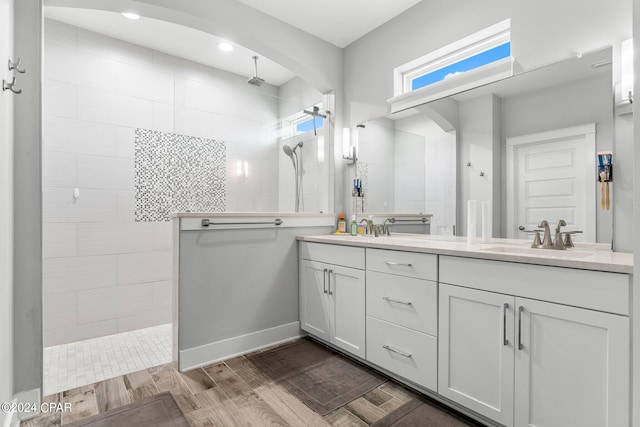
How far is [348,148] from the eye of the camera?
10.0 ft

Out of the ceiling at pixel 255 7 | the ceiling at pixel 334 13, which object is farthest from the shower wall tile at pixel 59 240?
the ceiling at pixel 334 13

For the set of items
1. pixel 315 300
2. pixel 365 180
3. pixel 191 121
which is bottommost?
pixel 315 300

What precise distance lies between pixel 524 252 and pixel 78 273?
10.5 feet

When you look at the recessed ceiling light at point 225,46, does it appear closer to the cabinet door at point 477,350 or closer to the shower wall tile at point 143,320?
the shower wall tile at point 143,320

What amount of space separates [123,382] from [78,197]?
5.18ft

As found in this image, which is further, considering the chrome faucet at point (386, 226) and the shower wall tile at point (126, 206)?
the shower wall tile at point (126, 206)

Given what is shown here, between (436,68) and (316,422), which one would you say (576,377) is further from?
(436,68)

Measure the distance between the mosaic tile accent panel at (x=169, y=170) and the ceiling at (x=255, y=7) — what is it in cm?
79

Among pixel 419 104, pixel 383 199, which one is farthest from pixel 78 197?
pixel 419 104

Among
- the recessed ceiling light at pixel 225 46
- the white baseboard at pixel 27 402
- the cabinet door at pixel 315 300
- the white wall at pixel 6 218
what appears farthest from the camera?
the recessed ceiling light at pixel 225 46

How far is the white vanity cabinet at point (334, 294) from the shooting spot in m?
2.19

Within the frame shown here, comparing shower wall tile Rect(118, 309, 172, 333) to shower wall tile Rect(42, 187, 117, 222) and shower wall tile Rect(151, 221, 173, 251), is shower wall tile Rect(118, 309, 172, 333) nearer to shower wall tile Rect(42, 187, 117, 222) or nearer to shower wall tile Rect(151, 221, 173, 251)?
shower wall tile Rect(151, 221, 173, 251)

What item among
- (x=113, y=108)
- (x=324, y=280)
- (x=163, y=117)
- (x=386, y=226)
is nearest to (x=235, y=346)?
(x=324, y=280)

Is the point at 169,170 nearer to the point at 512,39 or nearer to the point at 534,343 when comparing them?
the point at 512,39
